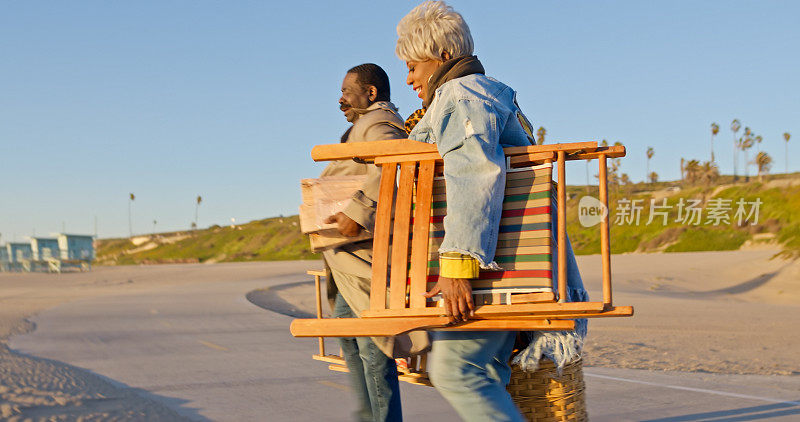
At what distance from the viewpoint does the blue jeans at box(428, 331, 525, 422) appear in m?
2.21

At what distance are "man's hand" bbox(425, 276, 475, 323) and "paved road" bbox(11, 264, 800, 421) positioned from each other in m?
2.75

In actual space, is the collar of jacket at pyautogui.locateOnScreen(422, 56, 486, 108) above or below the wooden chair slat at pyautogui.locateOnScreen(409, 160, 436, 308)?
above

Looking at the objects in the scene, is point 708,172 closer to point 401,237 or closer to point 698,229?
point 698,229

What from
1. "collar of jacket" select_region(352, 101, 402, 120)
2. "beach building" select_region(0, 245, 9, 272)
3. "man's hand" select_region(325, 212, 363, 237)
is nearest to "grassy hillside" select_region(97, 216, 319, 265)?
"beach building" select_region(0, 245, 9, 272)

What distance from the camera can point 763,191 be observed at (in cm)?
5438

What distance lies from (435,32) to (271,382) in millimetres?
4254

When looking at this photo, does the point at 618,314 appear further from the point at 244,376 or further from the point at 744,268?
the point at 744,268

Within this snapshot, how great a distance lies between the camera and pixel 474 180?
2123 mm

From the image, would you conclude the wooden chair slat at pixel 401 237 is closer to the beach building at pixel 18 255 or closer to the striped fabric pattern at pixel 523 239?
the striped fabric pattern at pixel 523 239

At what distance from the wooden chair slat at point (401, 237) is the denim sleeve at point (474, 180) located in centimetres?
18

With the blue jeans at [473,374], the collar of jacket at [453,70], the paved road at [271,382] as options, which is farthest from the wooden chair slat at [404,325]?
the paved road at [271,382]

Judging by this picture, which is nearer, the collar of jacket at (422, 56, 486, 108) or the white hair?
the collar of jacket at (422, 56, 486, 108)

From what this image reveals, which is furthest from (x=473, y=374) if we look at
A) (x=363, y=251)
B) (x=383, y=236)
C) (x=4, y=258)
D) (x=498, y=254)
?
(x=4, y=258)

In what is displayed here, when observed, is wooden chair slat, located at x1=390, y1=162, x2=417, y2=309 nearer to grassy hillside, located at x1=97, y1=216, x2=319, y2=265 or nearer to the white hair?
the white hair
